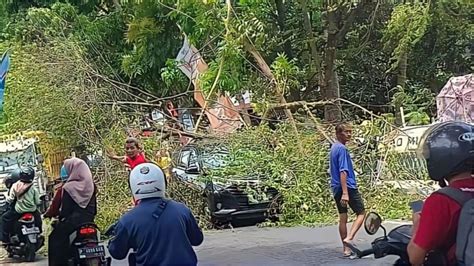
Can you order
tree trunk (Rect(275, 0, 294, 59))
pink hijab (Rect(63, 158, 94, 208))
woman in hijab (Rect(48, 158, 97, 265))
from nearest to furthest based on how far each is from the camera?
woman in hijab (Rect(48, 158, 97, 265)) < pink hijab (Rect(63, 158, 94, 208)) < tree trunk (Rect(275, 0, 294, 59))

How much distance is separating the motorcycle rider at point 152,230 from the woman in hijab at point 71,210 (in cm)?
314

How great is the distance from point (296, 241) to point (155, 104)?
3743mm

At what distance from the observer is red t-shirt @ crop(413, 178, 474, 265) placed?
284 centimetres

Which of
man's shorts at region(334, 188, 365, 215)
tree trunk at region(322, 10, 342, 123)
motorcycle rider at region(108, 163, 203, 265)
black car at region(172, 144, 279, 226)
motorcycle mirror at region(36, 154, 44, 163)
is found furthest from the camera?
tree trunk at region(322, 10, 342, 123)

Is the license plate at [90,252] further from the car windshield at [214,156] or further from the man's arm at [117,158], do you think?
the car windshield at [214,156]

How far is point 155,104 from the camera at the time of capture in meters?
13.3

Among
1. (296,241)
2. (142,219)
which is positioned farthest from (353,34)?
(142,219)

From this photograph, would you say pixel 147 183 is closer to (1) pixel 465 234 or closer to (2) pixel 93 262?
(1) pixel 465 234

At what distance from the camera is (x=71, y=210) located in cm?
737

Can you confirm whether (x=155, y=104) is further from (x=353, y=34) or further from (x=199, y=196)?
(x=353, y=34)

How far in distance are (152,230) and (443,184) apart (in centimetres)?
176

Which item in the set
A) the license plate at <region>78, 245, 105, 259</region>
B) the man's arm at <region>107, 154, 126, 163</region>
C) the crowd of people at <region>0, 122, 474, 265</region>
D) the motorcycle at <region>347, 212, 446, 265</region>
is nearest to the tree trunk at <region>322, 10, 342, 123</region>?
the man's arm at <region>107, 154, 126, 163</region>

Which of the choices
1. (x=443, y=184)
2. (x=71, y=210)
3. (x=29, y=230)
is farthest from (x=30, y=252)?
(x=443, y=184)

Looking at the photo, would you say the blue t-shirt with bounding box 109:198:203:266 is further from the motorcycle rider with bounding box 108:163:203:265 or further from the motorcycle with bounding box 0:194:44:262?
the motorcycle with bounding box 0:194:44:262
